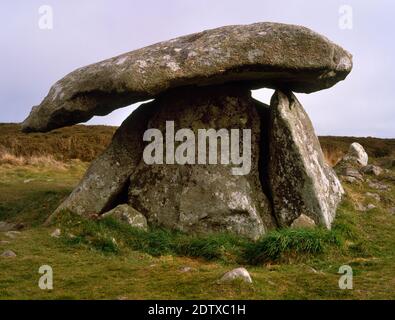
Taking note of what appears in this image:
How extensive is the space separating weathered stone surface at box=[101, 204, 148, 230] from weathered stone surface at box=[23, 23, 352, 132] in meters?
2.29

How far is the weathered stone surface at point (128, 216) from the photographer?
12.1 m

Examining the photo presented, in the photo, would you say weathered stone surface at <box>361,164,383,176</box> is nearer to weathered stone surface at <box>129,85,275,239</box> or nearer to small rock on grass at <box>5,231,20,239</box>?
weathered stone surface at <box>129,85,275,239</box>

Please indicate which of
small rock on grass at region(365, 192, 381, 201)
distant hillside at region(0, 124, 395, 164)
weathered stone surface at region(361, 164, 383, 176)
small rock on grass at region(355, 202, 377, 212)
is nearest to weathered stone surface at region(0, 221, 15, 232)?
small rock on grass at region(355, 202, 377, 212)

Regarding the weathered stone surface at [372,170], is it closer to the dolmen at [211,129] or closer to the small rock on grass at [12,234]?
the dolmen at [211,129]

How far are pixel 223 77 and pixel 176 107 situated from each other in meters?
1.63

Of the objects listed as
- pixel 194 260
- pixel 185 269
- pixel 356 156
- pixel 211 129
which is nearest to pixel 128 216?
pixel 194 260

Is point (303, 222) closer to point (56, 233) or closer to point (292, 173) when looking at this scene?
point (292, 173)

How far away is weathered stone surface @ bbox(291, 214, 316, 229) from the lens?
11720 mm

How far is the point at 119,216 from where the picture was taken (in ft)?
39.8

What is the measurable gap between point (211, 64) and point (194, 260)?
384 centimetres

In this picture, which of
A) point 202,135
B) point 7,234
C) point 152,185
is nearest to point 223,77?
point 202,135

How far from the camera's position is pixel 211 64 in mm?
11594
